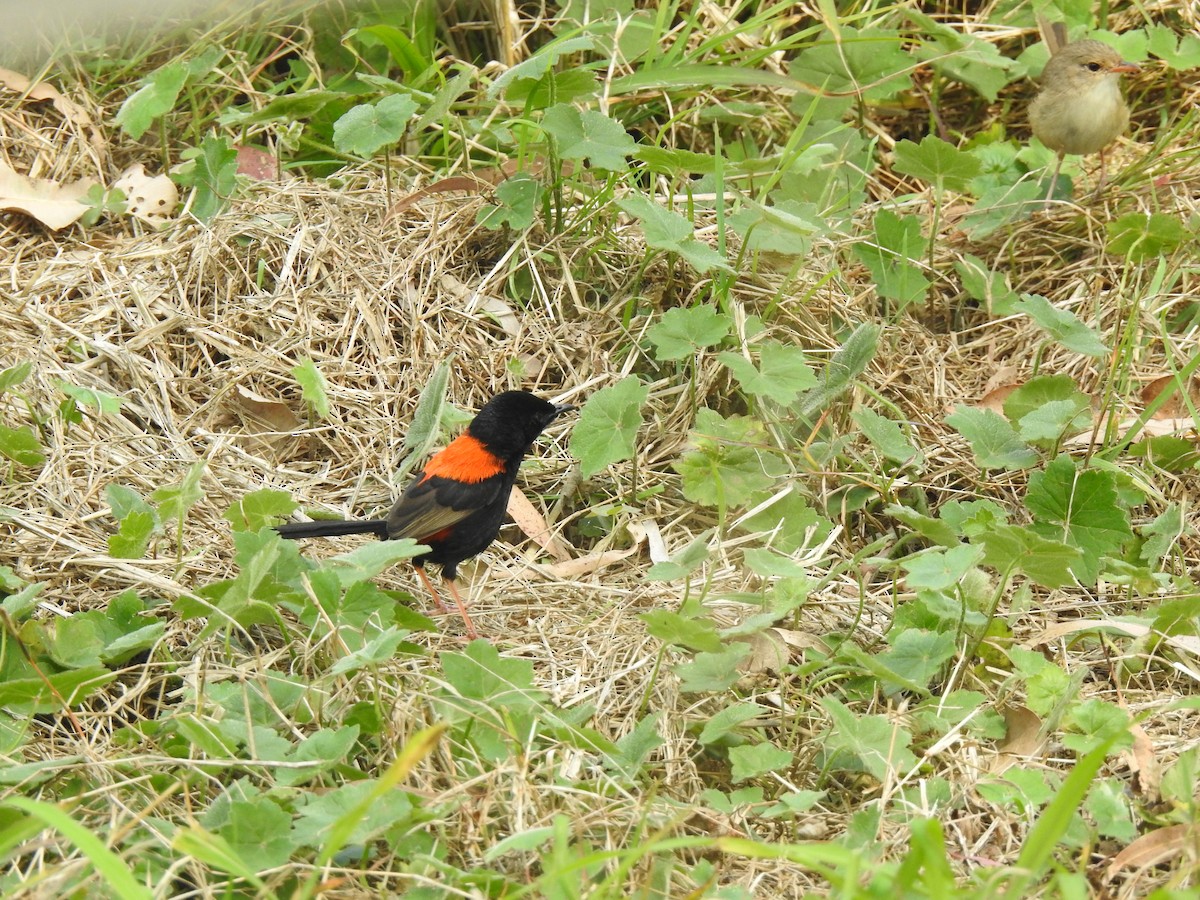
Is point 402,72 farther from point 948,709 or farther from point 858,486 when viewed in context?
point 948,709

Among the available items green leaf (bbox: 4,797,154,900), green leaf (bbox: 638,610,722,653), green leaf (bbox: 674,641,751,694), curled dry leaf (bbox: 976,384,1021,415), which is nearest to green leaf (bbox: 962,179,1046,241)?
curled dry leaf (bbox: 976,384,1021,415)

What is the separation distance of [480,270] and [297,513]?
4.46ft

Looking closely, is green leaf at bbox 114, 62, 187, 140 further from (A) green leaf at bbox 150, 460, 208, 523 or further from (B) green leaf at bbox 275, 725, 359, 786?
(B) green leaf at bbox 275, 725, 359, 786

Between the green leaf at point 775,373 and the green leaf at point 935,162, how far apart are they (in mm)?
1198

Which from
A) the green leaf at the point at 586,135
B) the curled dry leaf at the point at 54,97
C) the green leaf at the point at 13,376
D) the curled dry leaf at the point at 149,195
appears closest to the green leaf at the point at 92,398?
the green leaf at the point at 13,376

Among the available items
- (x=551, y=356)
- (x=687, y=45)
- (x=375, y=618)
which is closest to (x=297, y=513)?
(x=375, y=618)

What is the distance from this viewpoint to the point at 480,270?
16.6 ft

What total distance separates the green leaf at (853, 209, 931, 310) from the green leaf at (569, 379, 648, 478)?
128 centimetres

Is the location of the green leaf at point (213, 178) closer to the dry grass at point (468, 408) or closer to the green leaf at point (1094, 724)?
the dry grass at point (468, 408)

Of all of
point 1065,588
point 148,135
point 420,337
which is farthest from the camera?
point 148,135

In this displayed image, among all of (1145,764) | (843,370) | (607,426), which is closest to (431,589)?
(607,426)

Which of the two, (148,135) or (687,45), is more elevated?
(687,45)

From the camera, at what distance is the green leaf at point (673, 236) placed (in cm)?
434

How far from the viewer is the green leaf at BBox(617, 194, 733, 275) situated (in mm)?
4340
